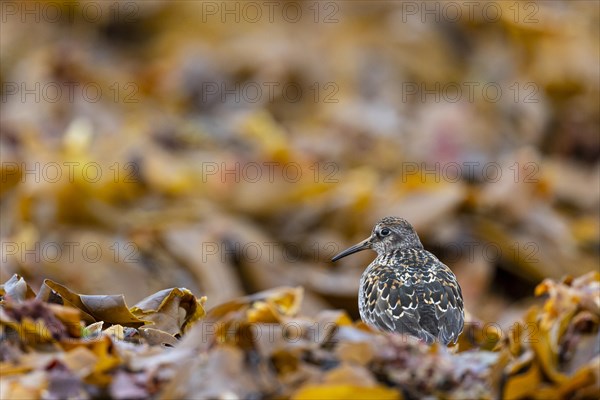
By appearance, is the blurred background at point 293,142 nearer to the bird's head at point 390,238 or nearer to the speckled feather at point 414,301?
the bird's head at point 390,238

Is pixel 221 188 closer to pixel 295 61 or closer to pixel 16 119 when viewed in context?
pixel 16 119

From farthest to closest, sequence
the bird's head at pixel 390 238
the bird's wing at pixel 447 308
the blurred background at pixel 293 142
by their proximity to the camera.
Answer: the blurred background at pixel 293 142 → the bird's head at pixel 390 238 → the bird's wing at pixel 447 308

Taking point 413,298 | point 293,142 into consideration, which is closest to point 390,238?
point 413,298

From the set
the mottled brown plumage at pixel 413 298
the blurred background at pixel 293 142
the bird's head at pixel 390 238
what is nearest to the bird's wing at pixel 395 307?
the mottled brown plumage at pixel 413 298

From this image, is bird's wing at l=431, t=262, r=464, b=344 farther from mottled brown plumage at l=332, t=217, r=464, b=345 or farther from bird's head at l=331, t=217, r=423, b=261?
bird's head at l=331, t=217, r=423, b=261

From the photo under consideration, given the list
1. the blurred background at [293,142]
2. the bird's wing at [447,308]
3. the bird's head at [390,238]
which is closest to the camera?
the bird's wing at [447,308]

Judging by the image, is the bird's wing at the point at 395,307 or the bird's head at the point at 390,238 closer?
the bird's wing at the point at 395,307

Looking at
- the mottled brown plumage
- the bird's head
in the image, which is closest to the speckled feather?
the mottled brown plumage
